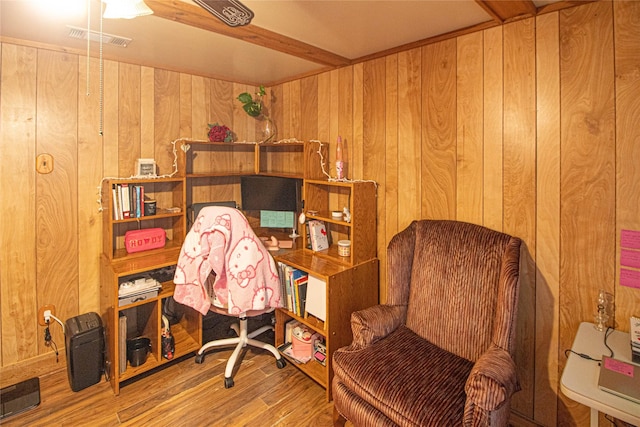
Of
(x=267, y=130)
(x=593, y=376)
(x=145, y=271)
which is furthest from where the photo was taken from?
(x=267, y=130)

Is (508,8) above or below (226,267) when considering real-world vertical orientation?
above

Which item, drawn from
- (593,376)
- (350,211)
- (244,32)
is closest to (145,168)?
(244,32)

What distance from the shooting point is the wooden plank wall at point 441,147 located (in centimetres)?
172

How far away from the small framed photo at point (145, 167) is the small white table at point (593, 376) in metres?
2.82

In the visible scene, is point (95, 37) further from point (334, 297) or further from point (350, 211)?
point (334, 297)

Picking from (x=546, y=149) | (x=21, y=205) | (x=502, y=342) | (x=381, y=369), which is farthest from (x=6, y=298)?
(x=546, y=149)

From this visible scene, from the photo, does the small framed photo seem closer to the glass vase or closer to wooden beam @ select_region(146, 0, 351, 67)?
the glass vase

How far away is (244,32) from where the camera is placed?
2.08 meters

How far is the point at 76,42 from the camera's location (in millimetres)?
2354

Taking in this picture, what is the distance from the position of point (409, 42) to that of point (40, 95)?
2.48 metres

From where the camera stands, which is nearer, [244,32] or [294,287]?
[244,32]

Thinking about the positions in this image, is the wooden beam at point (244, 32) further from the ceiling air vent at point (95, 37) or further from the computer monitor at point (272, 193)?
the computer monitor at point (272, 193)

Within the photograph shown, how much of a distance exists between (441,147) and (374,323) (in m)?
1.17

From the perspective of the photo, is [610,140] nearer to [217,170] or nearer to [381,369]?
[381,369]
